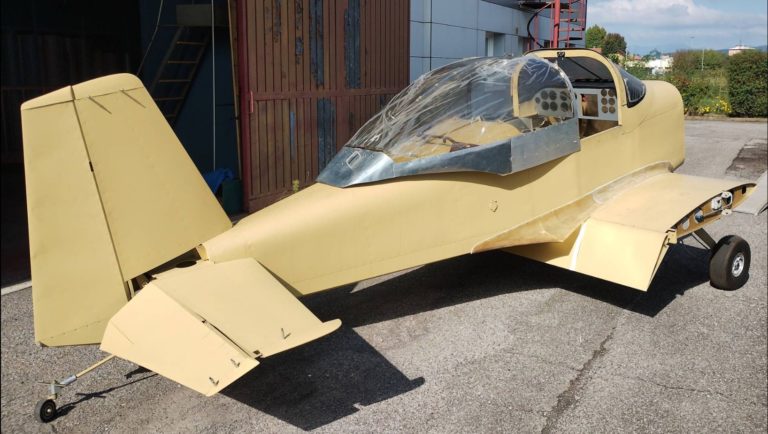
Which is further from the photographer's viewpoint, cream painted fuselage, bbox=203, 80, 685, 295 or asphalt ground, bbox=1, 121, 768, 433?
cream painted fuselage, bbox=203, 80, 685, 295

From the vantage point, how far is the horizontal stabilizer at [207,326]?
3.12 metres

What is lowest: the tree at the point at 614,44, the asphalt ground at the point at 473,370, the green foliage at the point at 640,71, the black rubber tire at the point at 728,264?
the asphalt ground at the point at 473,370

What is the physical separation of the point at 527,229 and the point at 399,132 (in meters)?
1.53

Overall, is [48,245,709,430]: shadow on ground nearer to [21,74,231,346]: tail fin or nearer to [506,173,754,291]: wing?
[506,173,754,291]: wing

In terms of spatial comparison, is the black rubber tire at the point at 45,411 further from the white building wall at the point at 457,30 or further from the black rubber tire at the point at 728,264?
the white building wall at the point at 457,30

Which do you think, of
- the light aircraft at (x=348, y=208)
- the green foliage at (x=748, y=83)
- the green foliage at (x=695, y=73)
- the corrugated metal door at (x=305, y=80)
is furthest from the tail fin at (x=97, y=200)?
the green foliage at (x=748, y=83)

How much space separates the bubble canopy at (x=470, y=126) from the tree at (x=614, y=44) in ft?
9.28

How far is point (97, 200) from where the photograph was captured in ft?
12.2

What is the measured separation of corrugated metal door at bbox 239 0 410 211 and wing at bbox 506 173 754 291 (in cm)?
471

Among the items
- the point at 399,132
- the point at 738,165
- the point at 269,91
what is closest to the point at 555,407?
the point at 399,132

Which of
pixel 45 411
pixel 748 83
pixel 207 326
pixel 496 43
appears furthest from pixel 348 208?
pixel 748 83

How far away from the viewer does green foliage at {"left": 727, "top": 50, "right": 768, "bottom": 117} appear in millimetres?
15949

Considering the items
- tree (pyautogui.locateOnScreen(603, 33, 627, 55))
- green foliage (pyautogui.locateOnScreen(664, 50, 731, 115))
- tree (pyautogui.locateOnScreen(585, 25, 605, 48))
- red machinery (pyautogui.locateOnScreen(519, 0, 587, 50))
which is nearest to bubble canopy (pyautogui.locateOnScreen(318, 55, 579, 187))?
tree (pyautogui.locateOnScreen(603, 33, 627, 55))

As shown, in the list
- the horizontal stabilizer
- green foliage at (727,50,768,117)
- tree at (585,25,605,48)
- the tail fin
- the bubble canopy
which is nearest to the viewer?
the horizontal stabilizer
